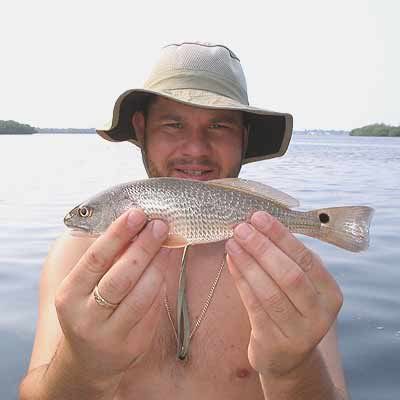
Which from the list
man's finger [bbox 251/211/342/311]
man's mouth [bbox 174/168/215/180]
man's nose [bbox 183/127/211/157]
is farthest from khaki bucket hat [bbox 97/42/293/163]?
man's finger [bbox 251/211/342/311]

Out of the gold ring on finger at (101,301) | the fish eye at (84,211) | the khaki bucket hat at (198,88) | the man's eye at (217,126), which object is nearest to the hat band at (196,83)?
the khaki bucket hat at (198,88)

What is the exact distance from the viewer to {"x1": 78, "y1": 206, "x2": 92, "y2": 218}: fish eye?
312 centimetres

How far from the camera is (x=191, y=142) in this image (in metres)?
4.06

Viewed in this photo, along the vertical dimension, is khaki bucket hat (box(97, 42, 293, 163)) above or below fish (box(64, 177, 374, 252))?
above

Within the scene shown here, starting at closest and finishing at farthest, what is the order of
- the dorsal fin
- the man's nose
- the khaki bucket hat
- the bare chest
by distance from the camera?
the dorsal fin < the bare chest < the khaki bucket hat < the man's nose

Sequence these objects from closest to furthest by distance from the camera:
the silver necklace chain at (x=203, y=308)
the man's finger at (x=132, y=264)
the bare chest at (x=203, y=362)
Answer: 1. the man's finger at (x=132, y=264)
2. the bare chest at (x=203, y=362)
3. the silver necklace chain at (x=203, y=308)

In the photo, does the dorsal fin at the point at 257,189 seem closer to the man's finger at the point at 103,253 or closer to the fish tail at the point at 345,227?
the fish tail at the point at 345,227

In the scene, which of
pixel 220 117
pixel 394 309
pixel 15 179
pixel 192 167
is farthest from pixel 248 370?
pixel 15 179

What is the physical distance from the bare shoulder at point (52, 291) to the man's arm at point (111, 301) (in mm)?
687

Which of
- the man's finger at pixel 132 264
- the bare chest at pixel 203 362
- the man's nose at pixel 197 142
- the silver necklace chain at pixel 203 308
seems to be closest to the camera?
the man's finger at pixel 132 264

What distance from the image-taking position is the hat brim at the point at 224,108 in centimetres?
380

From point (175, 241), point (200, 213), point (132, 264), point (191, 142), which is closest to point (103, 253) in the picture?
point (132, 264)

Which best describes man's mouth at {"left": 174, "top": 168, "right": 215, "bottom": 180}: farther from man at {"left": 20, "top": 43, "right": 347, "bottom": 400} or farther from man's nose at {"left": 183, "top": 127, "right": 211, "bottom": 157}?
man's nose at {"left": 183, "top": 127, "right": 211, "bottom": 157}

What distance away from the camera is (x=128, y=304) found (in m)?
2.71
